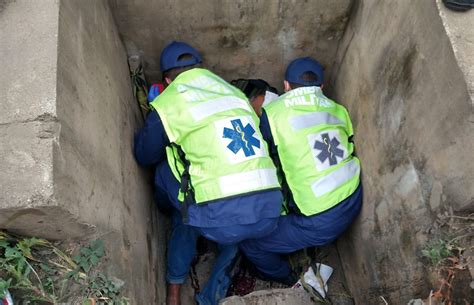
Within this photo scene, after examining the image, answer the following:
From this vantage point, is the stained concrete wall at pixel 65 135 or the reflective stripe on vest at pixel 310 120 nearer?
the stained concrete wall at pixel 65 135

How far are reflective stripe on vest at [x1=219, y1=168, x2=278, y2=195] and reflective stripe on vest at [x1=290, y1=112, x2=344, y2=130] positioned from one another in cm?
42

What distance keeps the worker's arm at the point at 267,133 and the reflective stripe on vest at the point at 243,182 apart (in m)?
0.36

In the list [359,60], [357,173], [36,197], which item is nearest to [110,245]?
[36,197]

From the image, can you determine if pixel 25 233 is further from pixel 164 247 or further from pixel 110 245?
pixel 164 247

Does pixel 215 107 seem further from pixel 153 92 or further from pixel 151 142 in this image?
pixel 153 92

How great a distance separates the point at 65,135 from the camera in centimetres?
186

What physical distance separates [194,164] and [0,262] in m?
1.06

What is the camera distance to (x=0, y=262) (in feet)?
6.02

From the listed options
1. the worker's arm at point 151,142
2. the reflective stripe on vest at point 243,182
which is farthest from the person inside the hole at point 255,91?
the reflective stripe on vest at point 243,182

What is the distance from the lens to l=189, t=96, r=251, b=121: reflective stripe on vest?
8.16 feet

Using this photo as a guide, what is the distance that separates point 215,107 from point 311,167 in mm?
661

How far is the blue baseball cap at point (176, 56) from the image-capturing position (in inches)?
117

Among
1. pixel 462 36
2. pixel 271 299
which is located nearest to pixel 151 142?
pixel 271 299

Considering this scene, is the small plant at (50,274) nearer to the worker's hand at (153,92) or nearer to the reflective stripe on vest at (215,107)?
the reflective stripe on vest at (215,107)
